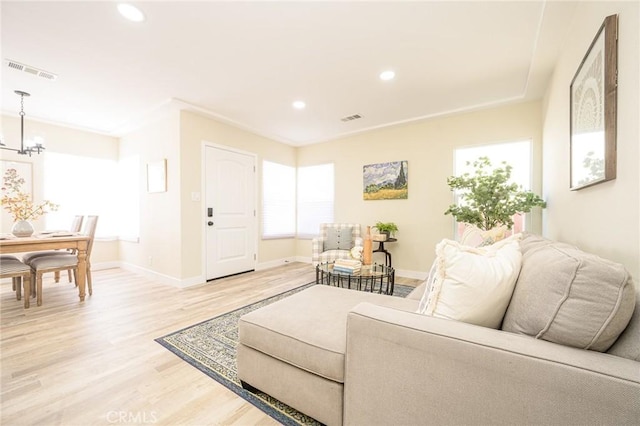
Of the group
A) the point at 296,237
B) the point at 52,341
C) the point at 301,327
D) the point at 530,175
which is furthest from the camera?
the point at 296,237

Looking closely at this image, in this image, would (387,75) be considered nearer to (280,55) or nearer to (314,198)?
(280,55)

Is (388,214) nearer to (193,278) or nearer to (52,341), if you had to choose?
(193,278)

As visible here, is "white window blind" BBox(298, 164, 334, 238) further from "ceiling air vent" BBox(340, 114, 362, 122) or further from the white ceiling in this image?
the white ceiling

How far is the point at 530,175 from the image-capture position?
3.38m

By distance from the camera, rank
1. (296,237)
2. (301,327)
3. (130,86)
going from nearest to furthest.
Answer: (301,327) → (130,86) → (296,237)

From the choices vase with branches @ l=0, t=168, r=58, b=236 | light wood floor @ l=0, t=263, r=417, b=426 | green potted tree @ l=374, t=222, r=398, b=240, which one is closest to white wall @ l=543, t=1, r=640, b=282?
light wood floor @ l=0, t=263, r=417, b=426

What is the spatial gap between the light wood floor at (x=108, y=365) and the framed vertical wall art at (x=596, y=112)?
215 cm

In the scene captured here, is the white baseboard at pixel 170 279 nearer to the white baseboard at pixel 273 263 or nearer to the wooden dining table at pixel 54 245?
the wooden dining table at pixel 54 245

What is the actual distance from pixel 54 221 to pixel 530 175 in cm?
720

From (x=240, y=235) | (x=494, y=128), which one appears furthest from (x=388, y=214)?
(x=240, y=235)

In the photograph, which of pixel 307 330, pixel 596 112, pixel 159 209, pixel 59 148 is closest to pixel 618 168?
pixel 596 112

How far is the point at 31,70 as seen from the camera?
2734 mm

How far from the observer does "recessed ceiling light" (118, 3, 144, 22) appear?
191 cm

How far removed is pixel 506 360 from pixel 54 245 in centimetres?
416
